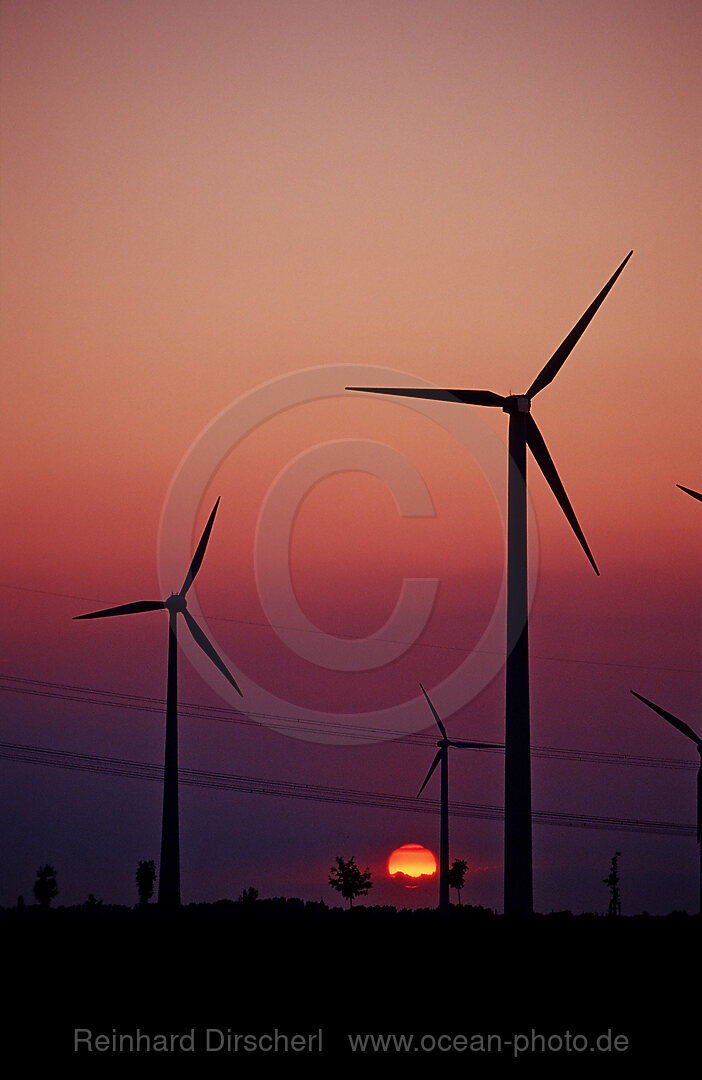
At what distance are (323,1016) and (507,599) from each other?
2010 cm

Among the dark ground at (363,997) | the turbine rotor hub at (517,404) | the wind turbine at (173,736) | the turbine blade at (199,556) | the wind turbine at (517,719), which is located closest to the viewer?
the dark ground at (363,997)

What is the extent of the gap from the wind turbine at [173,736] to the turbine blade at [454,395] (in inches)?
979

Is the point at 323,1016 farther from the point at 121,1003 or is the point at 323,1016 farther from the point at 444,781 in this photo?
the point at 444,781

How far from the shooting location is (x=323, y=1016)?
113ft

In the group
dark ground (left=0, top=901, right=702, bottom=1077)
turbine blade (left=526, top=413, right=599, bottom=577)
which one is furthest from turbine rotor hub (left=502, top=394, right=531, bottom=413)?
dark ground (left=0, top=901, right=702, bottom=1077)

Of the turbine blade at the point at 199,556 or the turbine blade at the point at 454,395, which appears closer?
the turbine blade at the point at 454,395

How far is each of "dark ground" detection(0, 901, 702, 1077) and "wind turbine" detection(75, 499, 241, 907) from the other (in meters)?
20.8

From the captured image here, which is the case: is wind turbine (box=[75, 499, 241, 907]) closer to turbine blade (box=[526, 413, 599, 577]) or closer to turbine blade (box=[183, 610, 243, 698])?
turbine blade (box=[183, 610, 243, 698])

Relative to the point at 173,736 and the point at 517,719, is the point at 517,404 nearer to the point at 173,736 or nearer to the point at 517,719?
the point at 517,719

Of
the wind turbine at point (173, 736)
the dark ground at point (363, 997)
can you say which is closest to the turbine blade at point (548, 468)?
the dark ground at point (363, 997)

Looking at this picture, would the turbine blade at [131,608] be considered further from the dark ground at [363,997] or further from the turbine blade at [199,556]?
the dark ground at [363,997]

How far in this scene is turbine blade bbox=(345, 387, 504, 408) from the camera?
5947 cm

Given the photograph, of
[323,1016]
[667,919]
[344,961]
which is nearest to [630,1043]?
[323,1016]

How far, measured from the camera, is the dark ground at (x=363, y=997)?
31.8 metres
